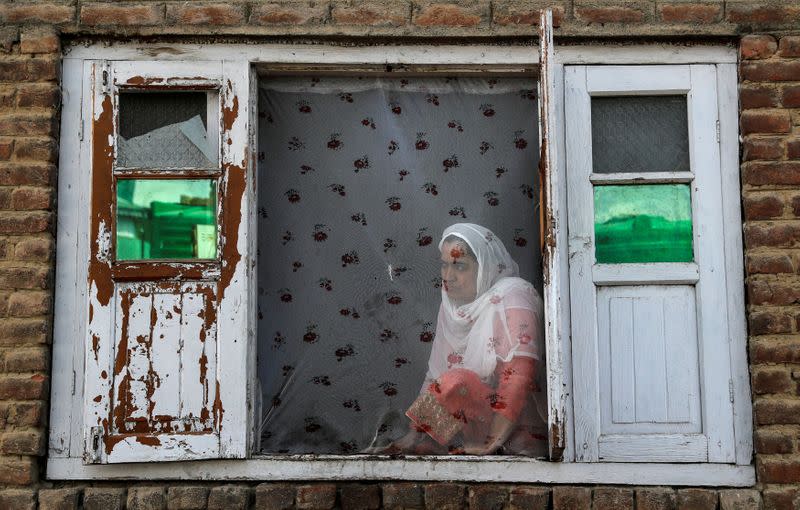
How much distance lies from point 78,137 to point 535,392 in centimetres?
213

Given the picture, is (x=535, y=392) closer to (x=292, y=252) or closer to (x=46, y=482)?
(x=292, y=252)

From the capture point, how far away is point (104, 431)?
4.07m

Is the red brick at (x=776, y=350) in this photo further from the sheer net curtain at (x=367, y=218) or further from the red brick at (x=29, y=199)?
the red brick at (x=29, y=199)

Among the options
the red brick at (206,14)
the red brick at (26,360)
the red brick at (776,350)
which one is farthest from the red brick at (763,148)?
the red brick at (26,360)

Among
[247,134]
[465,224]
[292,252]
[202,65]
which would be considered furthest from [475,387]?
[202,65]

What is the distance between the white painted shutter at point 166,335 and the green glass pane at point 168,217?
54 mm

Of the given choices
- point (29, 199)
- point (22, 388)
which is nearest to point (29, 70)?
point (29, 199)

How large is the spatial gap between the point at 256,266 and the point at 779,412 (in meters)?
2.12

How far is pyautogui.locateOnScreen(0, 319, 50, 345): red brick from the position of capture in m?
4.13

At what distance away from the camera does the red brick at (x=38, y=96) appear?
14.0 ft

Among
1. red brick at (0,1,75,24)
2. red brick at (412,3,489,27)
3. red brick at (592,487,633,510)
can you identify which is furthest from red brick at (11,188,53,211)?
red brick at (592,487,633,510)

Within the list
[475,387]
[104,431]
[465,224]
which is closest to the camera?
[104,431]

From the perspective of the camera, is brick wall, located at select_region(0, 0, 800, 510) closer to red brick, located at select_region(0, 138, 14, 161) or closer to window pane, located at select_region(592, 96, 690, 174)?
red brick, located at select_region(0, 138, 14, 161)

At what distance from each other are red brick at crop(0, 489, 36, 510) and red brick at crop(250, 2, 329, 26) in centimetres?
205
